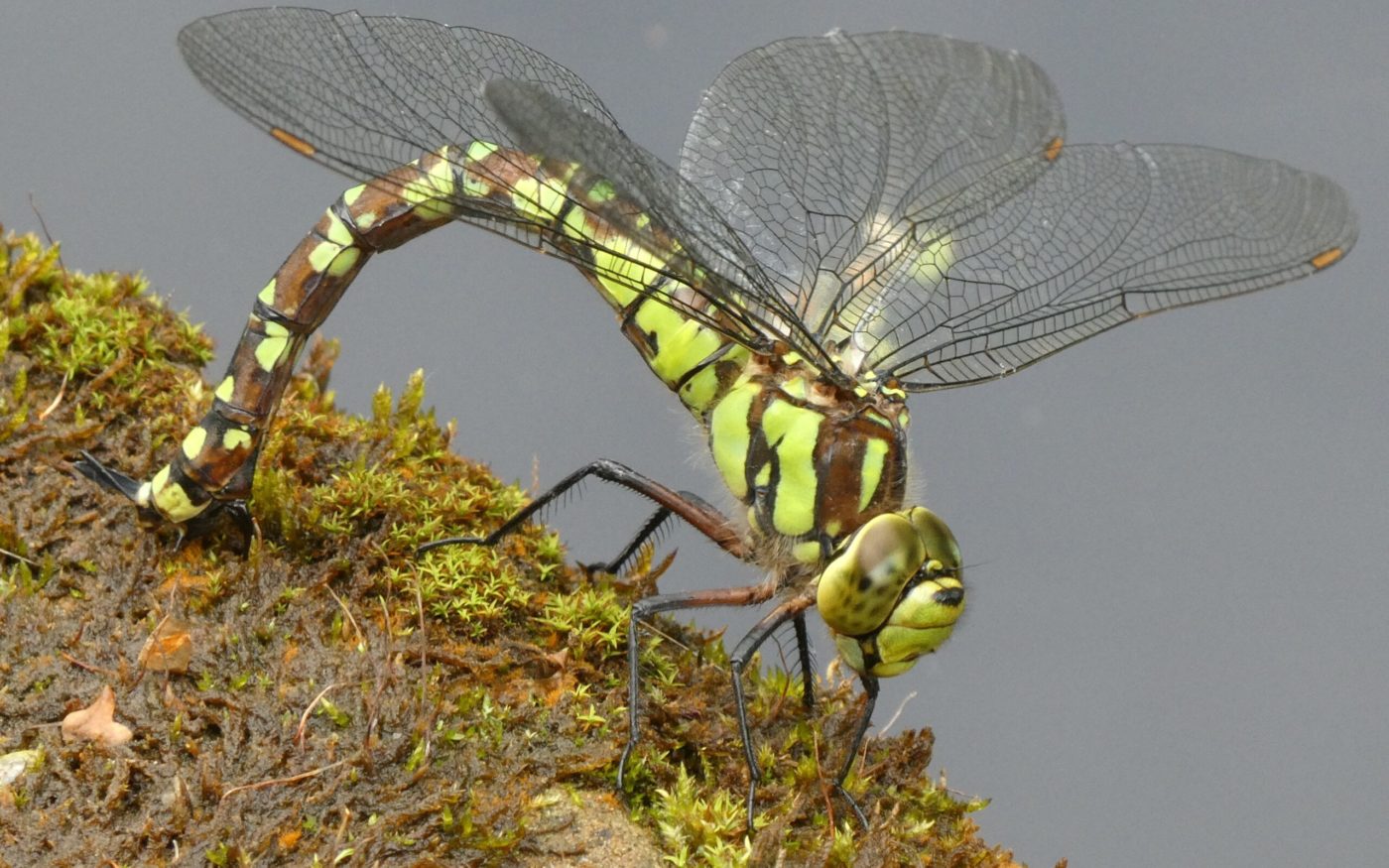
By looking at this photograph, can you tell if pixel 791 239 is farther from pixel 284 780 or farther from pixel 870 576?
pixel 284 780

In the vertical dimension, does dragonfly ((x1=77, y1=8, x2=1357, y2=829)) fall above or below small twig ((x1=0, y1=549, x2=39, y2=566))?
above

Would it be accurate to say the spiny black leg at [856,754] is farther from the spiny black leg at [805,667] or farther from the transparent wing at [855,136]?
the transparent wing at [855,136]

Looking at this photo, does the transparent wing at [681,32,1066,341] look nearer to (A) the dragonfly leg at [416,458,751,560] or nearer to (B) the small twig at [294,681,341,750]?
(A) the dragonfly leg at [416,458,751,560]

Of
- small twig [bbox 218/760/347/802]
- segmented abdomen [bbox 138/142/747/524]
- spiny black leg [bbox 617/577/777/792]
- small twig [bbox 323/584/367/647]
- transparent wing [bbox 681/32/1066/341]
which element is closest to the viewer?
small twig [bbox 218/760/347/802]

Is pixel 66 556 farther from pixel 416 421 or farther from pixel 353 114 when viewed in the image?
pixel 353 114

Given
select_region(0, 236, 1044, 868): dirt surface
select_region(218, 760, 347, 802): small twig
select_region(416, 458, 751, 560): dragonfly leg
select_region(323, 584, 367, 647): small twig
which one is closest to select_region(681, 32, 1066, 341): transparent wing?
select_region(416, 458, 751, 560): dragonfly leg

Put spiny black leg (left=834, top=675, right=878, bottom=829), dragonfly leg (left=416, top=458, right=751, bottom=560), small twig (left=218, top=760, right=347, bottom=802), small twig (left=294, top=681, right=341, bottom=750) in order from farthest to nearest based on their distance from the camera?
1. dragonfly leg (left=416, top=458, right=751, bottom=560)
2. spiny black leg (left=834, top=675, right=878, bottom=829)
3. small twig (left=294, top=681, right=341, bottom=750)
4. small twig (left=218, top=760, right=347, bottom=802)

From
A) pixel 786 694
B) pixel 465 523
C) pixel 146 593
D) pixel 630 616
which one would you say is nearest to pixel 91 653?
pixel 146 593

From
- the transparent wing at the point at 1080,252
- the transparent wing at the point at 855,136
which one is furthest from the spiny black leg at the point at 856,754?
the transparent wing at the point at 855,136
